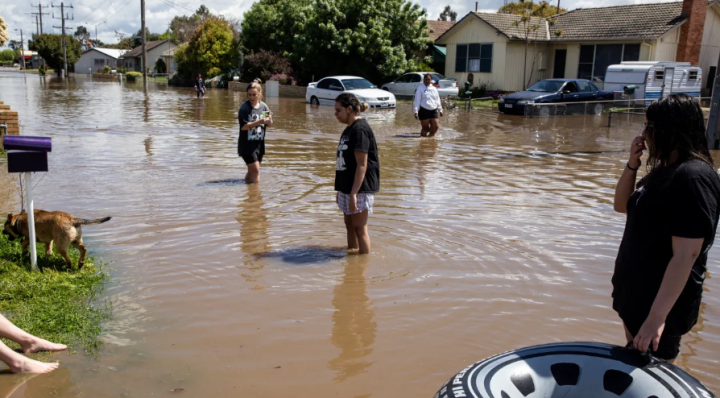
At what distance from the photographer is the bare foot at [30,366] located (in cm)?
395

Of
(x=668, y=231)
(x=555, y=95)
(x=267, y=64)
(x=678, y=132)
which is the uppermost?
(x=267, y=64)

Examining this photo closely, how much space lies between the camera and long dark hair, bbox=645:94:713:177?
2.89 metres

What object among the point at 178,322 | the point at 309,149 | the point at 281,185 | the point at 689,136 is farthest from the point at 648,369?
the point at 309,149

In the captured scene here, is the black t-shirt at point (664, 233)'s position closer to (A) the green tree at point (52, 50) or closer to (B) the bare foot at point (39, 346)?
(B) the bare foot at point (39, 346)

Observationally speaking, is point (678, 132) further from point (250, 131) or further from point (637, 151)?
point (250, 131)

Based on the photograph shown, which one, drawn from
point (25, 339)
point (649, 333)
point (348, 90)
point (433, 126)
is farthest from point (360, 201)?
point (348, 90)

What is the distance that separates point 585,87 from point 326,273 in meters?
22.9

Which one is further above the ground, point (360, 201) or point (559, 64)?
point (559, 64)

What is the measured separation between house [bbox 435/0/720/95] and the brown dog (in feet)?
97.1

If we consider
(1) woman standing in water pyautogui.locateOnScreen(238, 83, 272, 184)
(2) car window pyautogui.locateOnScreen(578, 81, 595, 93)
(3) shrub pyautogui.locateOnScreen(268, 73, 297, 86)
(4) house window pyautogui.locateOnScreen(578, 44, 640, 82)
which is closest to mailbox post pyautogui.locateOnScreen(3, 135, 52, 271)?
(1) woman standing in water pyautogui.locateOnScreen(238, 83, 272, 184)

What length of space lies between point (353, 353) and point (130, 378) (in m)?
1.50

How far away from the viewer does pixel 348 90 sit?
27.1 m

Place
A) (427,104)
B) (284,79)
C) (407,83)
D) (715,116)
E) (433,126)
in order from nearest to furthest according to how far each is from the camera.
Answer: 1. (715,116)
2. (427,104)
3. (433,126)
4. (407,83)
5. (284,79)

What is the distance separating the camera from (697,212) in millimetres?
2725
